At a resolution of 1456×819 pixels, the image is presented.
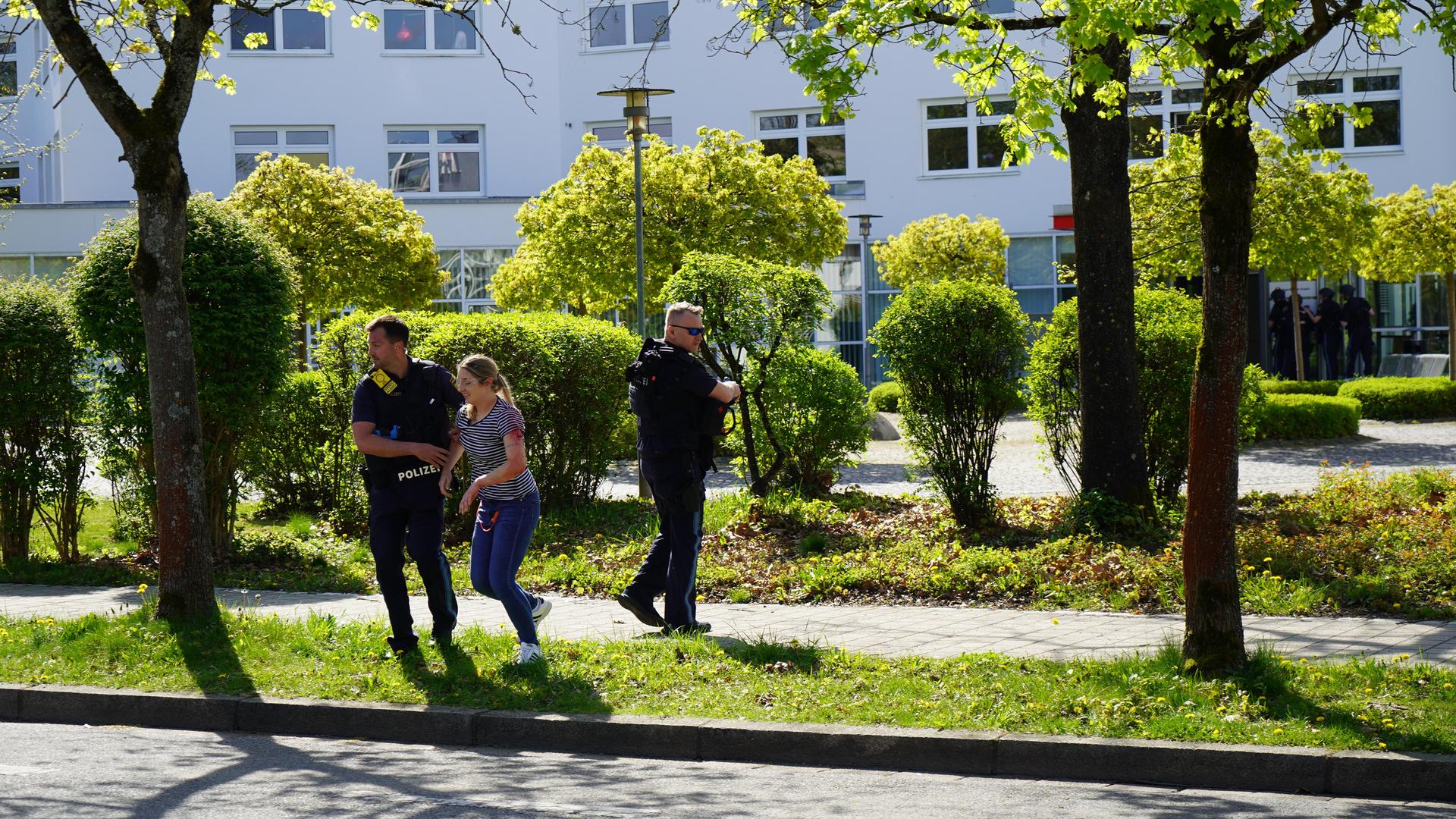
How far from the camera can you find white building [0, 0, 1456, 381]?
36.5 metres

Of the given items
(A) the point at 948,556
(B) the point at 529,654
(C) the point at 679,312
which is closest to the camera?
(B) the point at 529,654

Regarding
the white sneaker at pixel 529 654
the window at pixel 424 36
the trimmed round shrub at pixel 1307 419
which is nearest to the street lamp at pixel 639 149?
the white sneaker at pixel 529 654

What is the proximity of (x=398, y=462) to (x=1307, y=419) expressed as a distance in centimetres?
1679

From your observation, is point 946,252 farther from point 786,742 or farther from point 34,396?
point 786,742

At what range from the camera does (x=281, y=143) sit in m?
37.0

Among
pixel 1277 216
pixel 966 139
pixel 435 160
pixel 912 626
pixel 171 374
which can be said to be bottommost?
pixel 912 626

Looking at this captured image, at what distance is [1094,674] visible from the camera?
723 centimetres

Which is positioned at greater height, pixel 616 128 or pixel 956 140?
pixel 616 128

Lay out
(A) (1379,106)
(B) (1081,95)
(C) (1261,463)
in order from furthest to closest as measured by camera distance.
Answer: (A) (1379,106), (C) (1261,463), (B) (1081,95)

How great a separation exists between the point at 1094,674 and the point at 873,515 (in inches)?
236

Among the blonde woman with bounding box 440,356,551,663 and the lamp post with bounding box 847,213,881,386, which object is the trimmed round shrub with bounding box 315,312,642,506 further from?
the lamp post with bounding box 847,213,881,386

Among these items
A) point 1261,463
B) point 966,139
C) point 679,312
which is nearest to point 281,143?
point 966,139

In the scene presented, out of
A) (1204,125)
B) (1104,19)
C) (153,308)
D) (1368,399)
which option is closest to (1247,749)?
(1204,125)

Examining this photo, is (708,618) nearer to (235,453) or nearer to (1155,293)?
(235,453)
